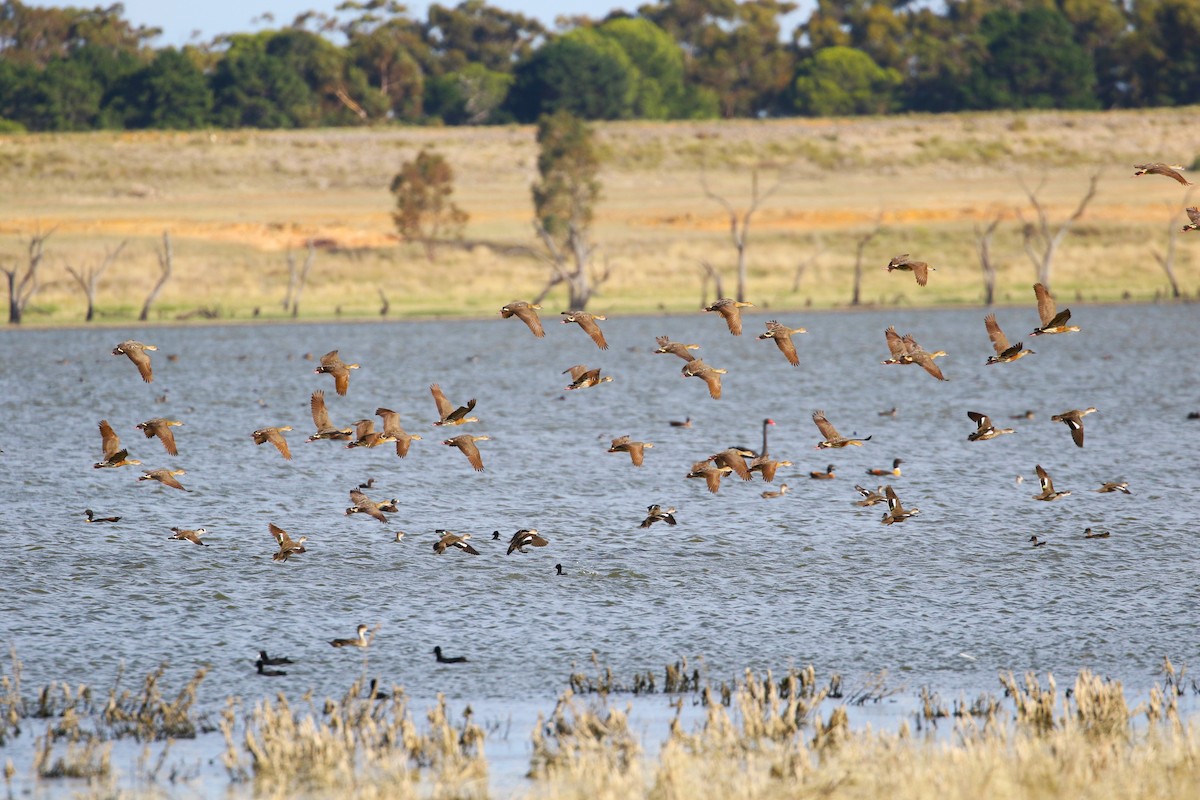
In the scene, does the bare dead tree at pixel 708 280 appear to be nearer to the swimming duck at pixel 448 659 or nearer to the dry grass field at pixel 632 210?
the dry grass field at pixel 632 210

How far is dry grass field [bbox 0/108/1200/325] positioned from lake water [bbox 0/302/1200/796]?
1015 inches

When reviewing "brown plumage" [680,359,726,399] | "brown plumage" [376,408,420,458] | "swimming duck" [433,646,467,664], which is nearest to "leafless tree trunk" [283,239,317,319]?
"brown plumage" [376,408,420,458]

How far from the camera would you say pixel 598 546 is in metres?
23.3

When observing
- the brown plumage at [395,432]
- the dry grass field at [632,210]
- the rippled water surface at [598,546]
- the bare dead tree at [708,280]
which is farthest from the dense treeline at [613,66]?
the brown plumage at [395,432]

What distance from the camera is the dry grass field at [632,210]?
74.5 metres

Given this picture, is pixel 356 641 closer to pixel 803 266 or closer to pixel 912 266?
pixel 912 266

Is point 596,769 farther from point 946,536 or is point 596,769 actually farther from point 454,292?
point 454,292

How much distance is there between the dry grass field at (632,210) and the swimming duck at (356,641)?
50088 millimetres

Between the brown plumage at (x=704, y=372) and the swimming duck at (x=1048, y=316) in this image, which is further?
the brown plumage at (x=704, y=372)

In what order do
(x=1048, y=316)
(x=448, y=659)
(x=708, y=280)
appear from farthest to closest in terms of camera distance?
(x=708, y=280)
(x=1048, y=316)
(x=448, y=659)

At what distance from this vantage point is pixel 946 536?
23984mm

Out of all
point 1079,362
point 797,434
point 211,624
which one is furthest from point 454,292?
point 211,624

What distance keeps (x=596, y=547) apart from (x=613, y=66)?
10355 centimetres

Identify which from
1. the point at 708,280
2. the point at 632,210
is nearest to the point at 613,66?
the point at 632,210
